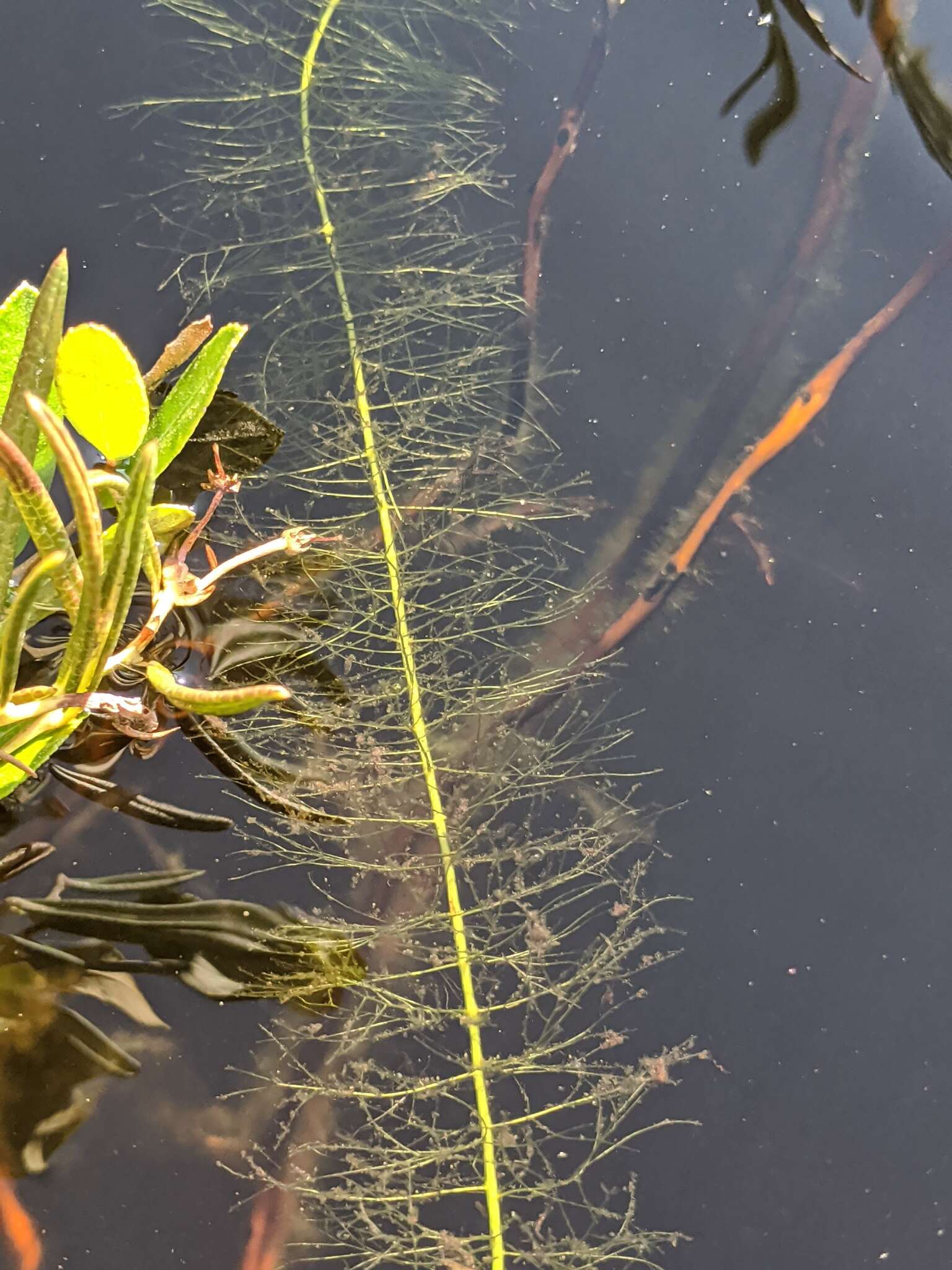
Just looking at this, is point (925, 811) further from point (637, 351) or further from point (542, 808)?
point (637, 351)

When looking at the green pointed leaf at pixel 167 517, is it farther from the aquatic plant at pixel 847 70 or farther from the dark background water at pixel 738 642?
the aquatic plant at pixel 847 70

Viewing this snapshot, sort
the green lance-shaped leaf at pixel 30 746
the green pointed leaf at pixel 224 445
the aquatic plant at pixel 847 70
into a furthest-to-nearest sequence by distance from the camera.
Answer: the aquatic plant at pixel 847 70, the green pointed leaf at pixel 224 445, the green lance-shaped leaf at pixel 30 746

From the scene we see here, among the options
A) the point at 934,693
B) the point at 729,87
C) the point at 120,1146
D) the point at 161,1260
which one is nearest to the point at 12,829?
the point at 120,1146

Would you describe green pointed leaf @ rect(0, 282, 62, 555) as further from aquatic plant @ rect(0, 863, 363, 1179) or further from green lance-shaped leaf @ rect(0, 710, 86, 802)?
aquatic plant @ rect(0, 863, 363, 1179)

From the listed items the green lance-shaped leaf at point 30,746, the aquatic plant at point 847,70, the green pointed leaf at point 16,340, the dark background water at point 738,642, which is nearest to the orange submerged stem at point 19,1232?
the dark background water at point 738,642

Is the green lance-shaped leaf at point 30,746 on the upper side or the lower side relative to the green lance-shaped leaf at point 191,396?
lower

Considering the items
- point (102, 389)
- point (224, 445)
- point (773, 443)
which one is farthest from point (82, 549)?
point (773, 443)

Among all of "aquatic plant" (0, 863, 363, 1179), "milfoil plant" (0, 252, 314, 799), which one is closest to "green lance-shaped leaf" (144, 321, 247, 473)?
"milfoil plant" (0, 252, 314, 799)
